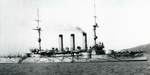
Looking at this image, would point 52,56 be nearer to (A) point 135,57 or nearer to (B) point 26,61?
(B) point 26,61

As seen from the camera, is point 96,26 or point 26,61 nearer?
point 96,26

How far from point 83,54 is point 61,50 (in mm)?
8473

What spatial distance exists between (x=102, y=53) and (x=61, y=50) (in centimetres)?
1387

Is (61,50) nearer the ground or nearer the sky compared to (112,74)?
nearer the sky

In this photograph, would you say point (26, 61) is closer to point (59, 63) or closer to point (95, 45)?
point (59, 63)

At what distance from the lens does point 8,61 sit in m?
121

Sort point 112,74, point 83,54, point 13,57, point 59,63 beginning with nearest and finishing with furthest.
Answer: point 112,74
point 83,54
point 59,63
point 13,57

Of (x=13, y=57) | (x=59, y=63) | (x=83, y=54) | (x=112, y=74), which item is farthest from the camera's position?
(x=13, y=57)

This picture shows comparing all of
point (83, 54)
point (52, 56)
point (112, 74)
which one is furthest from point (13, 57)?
point (112, 74)

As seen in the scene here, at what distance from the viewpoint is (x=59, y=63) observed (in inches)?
3964

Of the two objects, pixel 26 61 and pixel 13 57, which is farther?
pixel 13 57

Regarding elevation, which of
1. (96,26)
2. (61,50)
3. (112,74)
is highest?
(96,26)

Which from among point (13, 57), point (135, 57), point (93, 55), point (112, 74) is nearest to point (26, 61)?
point (13, 57)

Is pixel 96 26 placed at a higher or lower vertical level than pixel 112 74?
higher
